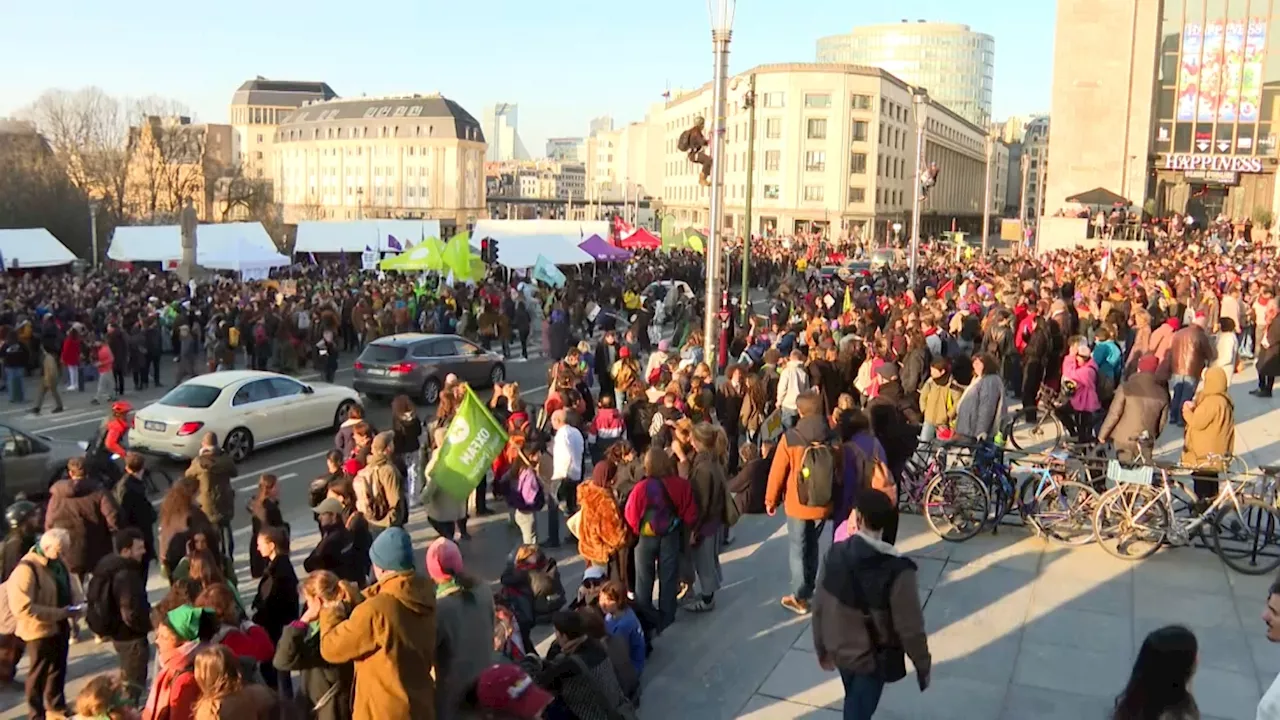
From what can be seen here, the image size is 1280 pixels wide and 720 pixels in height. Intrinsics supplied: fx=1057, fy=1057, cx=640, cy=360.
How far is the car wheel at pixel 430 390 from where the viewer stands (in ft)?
62.5

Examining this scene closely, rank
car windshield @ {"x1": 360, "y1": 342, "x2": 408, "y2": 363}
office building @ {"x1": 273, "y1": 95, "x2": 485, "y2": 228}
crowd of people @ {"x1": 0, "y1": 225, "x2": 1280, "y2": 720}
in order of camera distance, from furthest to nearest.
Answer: office building @ {"x1": 273, "y1": 95, "x2": 485, "y2": 228} → car windshield @ {"x1": 360, "y1": 342, "x2": 408, "y2": 363} → crowd of people @ {"x1": 0, "y1": 225, "x2": 1280, "y2": 720}

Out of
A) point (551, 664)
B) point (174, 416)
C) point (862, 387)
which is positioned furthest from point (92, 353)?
point (551, 664)

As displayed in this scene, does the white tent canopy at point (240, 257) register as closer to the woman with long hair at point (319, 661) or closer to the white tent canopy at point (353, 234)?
the white tent canopy at point (353, 234)

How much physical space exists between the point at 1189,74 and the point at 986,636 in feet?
172

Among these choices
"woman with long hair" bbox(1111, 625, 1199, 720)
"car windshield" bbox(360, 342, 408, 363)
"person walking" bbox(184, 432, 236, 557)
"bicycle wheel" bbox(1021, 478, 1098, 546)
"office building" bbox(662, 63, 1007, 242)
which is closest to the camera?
"woman with long hair" bbox(1111, 625, 1199, 720)

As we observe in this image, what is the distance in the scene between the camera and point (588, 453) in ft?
38.8

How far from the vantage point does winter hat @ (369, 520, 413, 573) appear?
5.05 m

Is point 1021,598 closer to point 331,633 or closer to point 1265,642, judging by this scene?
point 1265,642

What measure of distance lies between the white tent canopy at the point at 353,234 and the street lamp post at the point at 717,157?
28258 mm

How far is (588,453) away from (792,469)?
13.0 feet

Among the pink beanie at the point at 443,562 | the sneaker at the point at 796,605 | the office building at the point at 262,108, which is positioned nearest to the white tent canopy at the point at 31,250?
the sneaker at the point at 796,605

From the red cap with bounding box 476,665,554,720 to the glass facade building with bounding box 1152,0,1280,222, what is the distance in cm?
5500

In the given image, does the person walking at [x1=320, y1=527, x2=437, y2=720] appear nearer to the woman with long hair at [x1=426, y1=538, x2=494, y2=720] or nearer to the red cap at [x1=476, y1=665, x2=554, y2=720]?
the woman with long hair at [x1=426, y1=538, x2=494, y2=720]

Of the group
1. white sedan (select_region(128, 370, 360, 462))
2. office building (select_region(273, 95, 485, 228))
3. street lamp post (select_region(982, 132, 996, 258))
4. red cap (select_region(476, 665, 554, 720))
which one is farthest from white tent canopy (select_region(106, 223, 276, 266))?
office building (select_region(273, 95, 485, 228))
